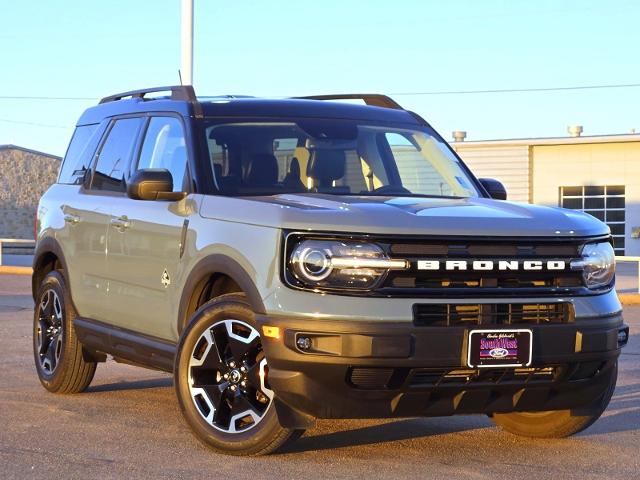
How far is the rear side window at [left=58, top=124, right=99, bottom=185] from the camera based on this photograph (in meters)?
8.95

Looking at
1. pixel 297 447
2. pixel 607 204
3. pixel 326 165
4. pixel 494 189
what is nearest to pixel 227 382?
pixel 297 447

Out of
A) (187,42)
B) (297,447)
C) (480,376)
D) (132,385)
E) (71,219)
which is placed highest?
(187,42)

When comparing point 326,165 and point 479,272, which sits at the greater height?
point 326,165

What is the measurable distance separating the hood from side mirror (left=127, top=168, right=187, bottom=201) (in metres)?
0.29

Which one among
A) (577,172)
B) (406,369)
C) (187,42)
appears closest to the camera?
(406,369)

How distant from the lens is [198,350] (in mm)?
6660

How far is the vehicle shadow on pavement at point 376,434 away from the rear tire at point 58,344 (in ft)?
7.11

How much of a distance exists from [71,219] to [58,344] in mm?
859

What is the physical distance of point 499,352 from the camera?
605 centimetres

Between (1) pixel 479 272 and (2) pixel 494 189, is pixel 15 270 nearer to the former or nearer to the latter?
(2) pixel 494 189

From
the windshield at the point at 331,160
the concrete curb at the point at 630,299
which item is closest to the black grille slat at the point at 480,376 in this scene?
the windshield at the point at 331,160

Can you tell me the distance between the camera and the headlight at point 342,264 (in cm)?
599

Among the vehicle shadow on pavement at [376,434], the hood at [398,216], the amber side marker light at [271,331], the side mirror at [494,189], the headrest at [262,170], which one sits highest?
the headrest at [262,170]

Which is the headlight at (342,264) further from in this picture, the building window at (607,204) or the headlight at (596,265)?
the building window at (607,204)
